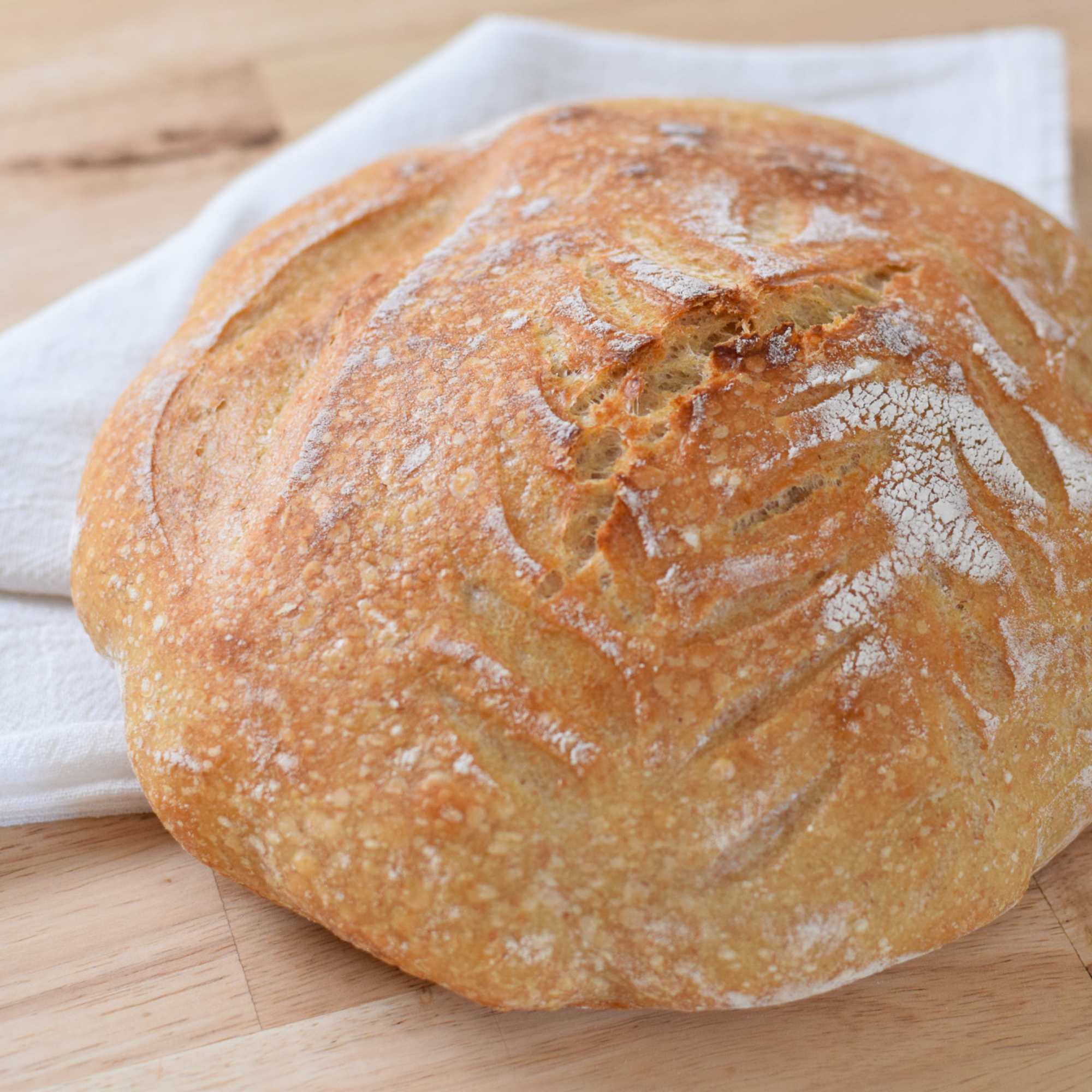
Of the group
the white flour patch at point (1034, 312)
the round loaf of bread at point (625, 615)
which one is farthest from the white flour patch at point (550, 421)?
the white flour patch at point (1034, 312)

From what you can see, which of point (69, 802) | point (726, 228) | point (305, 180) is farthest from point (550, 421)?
point (305, 180)

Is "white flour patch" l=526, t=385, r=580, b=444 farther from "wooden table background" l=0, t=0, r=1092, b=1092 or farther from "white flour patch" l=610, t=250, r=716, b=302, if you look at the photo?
"wooden table background" l=0, t=0, r=1092, b=1092

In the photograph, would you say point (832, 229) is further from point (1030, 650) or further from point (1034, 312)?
point (1030, 650)

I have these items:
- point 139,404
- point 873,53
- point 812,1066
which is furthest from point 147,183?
point 812,1066

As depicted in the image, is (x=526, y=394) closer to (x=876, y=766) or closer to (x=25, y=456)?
(x=876, y=766)

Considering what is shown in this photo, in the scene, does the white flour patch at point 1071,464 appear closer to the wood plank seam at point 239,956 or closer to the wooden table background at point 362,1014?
the wooden table background at point 362,1014

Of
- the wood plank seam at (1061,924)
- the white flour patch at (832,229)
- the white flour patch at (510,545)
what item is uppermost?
the white flour patch at (832,229)

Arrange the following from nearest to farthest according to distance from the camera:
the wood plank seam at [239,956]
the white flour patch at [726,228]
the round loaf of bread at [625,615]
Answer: the round loaf of bread at [625,615] < the wood plank seam at [239,956] < the white flour patch at [726,228]
